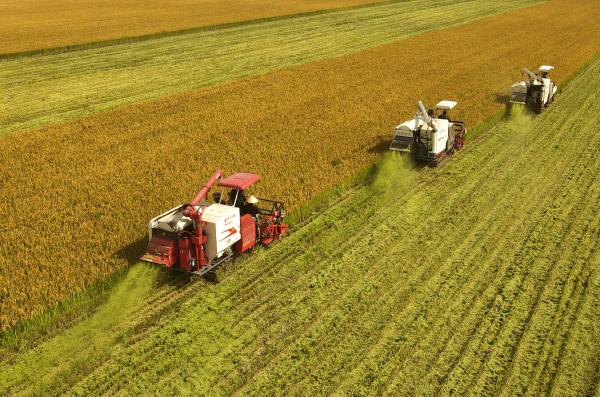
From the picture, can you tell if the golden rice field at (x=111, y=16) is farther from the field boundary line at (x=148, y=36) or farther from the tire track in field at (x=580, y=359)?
the tire track in field at (x=580, y=359)

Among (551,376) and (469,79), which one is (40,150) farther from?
(469,79)

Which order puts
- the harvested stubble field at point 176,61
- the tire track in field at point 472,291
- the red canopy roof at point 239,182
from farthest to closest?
the harvested stubble field at point 176,61 → the red canopy roof at point 239,182 → the tire track in field at point 472,291

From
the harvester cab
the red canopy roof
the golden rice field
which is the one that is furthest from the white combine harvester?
the golden rice field

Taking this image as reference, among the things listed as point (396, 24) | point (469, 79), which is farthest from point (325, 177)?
point (396, 24)

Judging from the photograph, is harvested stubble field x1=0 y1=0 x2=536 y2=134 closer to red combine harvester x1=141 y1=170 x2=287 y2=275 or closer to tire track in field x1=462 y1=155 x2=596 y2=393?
red combine harvester x1=141 y1=170 x2=287 y2=275

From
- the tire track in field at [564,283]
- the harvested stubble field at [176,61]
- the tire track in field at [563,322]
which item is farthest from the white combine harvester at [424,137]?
the harvested stubble field at [176,61]

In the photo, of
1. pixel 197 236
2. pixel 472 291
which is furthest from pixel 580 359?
pixel 197 236

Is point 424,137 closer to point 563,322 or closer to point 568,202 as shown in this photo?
point 568,202
